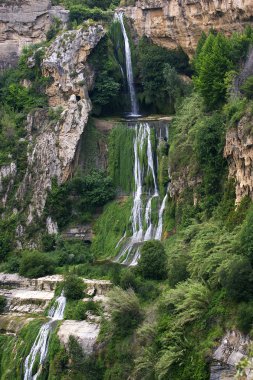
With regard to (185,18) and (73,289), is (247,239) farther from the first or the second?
(185,18)

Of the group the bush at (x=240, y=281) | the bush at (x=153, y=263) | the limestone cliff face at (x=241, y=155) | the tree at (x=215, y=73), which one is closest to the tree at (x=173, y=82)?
the tree at (x=215, y=73)

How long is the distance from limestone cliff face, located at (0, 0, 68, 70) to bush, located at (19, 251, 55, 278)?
19.6m

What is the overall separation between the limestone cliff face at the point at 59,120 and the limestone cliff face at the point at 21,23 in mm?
3407

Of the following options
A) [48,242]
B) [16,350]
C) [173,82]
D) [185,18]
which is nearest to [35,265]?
[48,242]

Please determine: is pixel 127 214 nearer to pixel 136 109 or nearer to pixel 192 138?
pixel 192 138

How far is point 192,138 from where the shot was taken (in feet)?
127

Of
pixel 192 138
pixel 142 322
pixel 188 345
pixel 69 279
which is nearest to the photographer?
pixel 188 345

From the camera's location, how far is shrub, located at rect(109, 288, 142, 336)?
29.4 m

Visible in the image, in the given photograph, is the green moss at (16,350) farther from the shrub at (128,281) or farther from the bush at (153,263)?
the bush at (153,263)

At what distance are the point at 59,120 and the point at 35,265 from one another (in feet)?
39.3

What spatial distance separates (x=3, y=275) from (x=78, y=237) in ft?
18.9

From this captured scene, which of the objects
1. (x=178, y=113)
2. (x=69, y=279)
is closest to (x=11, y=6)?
(x=178, y=113)

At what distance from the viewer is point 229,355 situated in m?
24.2

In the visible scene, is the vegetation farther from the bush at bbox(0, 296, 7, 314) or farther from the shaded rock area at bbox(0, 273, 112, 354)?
the shaded rock area at bbox(0, 273, 112, 354)
